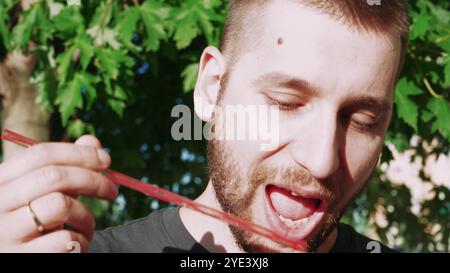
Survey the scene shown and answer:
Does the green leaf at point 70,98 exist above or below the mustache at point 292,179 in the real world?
below

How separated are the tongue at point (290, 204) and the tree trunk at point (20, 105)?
9.84ft

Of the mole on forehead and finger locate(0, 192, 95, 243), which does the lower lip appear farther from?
finger locate(0, 192, 95, 243)

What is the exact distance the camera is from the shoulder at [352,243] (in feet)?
7.69

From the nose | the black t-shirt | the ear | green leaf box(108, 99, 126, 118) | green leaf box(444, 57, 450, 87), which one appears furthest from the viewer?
green leaf box(108, 99, 126, 118)

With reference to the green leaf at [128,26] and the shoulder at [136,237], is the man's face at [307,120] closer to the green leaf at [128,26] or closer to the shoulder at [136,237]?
the shoulder at [136,237]

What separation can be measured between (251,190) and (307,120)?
342 mm

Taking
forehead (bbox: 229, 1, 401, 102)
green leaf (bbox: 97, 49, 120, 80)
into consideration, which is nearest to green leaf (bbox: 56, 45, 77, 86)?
green leaf (bbox: 97, 49, 120, 80)

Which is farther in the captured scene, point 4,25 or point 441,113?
point 4,25

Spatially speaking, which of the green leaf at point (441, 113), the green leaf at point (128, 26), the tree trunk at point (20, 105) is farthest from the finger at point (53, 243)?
the tree trunk at point (20, 105)

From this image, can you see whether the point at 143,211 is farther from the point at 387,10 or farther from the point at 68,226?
the point at 68,226

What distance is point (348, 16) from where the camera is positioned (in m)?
1.99

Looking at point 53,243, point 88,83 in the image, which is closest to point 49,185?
point 53,243

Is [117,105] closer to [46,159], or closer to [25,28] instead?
[25,28]

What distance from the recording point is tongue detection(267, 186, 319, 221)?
6.59 feet
